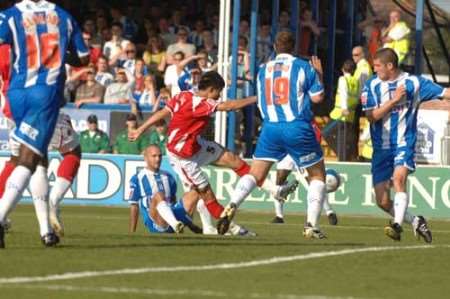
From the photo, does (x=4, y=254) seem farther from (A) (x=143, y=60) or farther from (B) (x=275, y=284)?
(A) (x=143, y=60)

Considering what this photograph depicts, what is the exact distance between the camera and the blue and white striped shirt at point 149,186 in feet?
61.0

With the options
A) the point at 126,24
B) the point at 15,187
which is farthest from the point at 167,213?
the point at 126,24

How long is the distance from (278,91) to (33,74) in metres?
3.83

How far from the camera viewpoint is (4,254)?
1229 cm

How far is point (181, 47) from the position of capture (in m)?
29.6

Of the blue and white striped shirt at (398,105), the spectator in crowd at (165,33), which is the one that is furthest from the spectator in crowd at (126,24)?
the blue and white striped shirt at (398,105)

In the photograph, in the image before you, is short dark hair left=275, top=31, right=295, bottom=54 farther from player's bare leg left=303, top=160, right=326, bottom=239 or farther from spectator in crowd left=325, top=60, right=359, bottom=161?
spectator in crowd left=325, top=60, right=359, bottom=161

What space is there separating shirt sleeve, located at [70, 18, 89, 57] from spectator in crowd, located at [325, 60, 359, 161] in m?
13.6

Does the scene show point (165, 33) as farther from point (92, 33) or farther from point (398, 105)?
point (398, 105)

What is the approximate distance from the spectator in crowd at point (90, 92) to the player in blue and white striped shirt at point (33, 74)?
15.3 meters

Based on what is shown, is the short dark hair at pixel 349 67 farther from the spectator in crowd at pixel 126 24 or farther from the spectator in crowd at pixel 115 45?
the spectator in crowd at pixel 126 24

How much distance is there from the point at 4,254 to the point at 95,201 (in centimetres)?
1450

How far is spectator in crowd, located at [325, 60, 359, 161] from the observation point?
2669cm

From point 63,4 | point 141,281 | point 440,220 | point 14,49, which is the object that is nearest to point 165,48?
point 63,4
